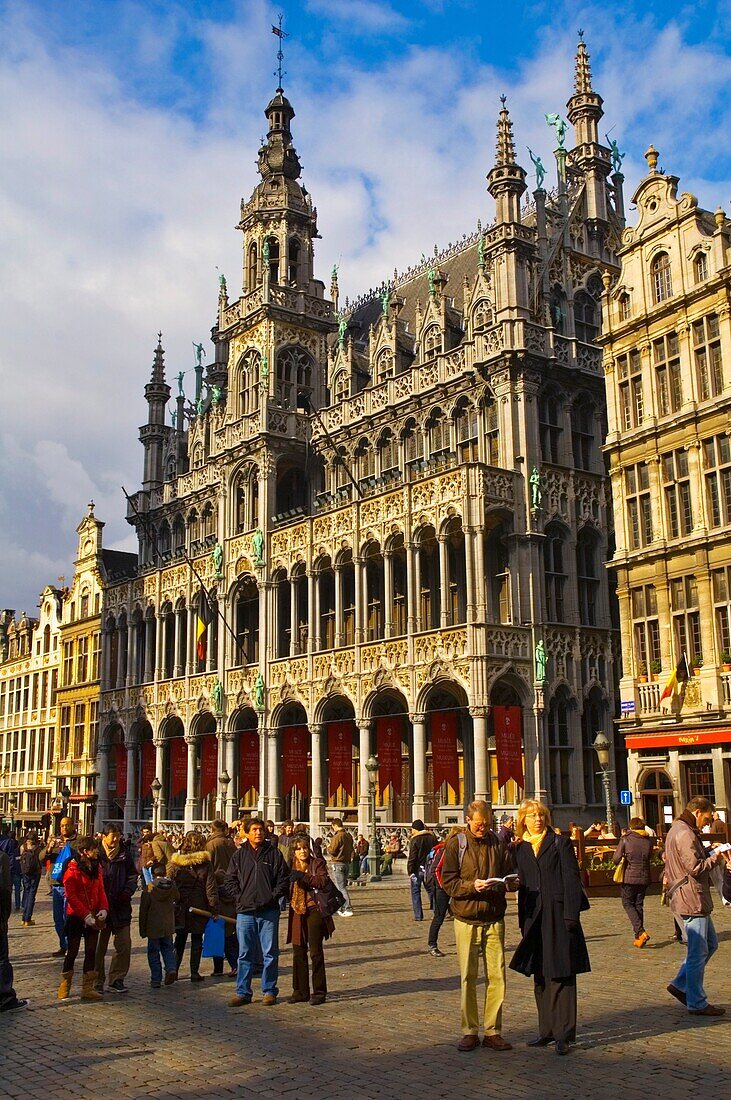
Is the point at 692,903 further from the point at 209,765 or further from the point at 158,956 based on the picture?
the point at 209,765

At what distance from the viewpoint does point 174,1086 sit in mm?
9477

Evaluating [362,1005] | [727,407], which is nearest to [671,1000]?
[362,1005]

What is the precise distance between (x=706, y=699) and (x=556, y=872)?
21.9 m

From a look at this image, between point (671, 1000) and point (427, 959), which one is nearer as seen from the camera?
point (671, 1000)

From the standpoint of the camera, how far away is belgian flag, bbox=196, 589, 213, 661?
168 ft

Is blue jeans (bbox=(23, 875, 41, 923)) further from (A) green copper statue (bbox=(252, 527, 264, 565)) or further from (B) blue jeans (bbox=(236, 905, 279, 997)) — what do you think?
(A) green copper statue (bbox=(252, 527, 264, 565))

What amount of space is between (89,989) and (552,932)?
6789 mm

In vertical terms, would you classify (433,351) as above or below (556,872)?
above

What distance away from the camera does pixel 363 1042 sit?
11.0 meters

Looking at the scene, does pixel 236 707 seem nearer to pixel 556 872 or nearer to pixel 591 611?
pixel 591 611

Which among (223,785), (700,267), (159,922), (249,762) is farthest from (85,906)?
(223,785)

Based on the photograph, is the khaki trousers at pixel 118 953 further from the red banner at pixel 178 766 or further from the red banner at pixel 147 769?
the red banner at pixel 147 769

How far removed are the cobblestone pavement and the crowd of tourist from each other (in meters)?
0.35

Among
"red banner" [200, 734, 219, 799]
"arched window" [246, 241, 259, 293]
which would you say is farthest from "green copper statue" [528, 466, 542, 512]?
"arched window" [246, 241, 259, 293]
